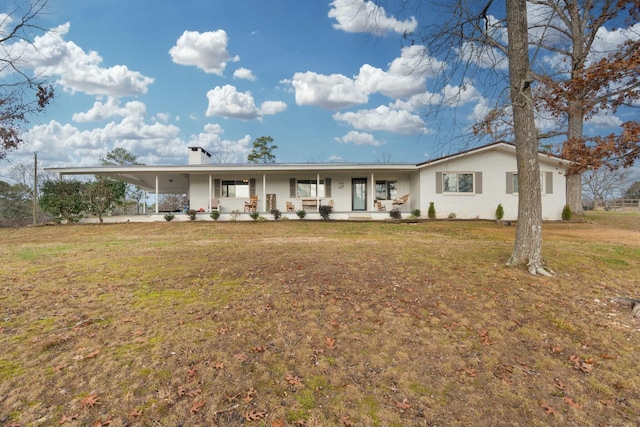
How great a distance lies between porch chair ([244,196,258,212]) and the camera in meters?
17.5

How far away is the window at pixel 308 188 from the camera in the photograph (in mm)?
18547

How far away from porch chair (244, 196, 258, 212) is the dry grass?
11.2 metres

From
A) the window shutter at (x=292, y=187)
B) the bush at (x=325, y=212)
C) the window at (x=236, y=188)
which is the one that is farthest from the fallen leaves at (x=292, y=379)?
the window at (x=236, y=188)

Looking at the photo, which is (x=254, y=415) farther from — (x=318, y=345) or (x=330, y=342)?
(x=330, y=342)

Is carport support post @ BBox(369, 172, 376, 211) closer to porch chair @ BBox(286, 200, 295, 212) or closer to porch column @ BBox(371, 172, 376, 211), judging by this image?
porch column @ BBox(371, 172, 376, 211)

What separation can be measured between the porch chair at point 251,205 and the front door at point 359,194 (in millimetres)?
5729

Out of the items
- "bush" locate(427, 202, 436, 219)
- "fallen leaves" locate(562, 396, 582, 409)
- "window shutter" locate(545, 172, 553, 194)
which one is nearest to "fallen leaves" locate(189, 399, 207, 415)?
"fallen leaves" locate(562, 396, 582, 409)

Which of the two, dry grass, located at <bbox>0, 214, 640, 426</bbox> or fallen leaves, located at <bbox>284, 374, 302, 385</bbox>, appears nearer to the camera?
dry grass, located at <bbox>0, 214, 640, 426</bbox>

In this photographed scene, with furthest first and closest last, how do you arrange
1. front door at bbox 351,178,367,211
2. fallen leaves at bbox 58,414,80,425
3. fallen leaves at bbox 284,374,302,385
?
front door at bbox 351,178,367,211 → fallen leaves at bbox 284,374,302,385 → fallen leaves at bbox 58,414,80,425

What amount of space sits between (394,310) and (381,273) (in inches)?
62.8

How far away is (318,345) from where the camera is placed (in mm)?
3262

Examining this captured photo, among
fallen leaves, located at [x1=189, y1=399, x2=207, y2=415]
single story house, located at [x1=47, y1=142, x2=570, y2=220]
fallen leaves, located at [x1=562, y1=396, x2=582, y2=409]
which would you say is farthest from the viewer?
single story house, located at [x1=47, y1=142, x2=570, y2=220]

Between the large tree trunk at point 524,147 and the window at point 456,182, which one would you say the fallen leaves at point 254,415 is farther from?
the window at point 456,182

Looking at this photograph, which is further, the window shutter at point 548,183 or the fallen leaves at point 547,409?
the window shutter at point 548,183
